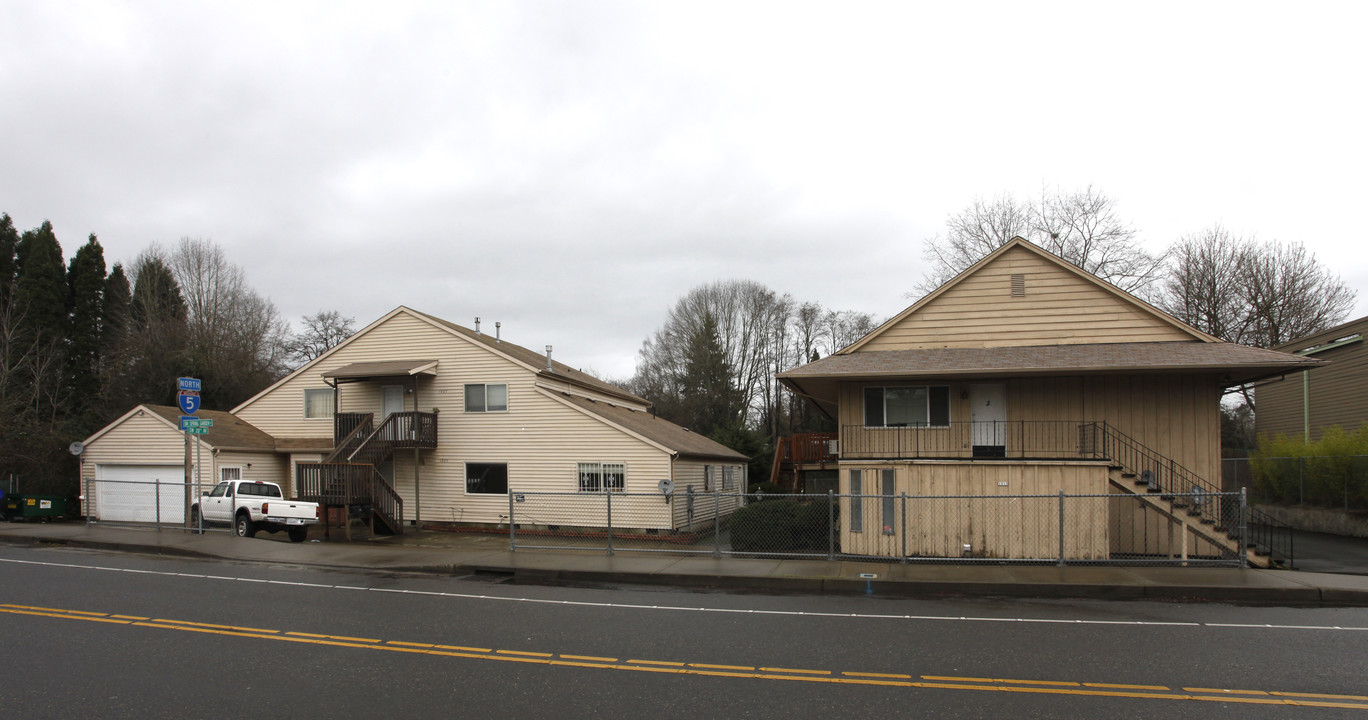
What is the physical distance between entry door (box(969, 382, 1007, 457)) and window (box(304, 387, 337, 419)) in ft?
68.3

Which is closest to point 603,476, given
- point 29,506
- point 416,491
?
point 416,491

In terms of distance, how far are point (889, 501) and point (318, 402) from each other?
20169 mm

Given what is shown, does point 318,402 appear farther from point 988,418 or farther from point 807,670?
point 807,670

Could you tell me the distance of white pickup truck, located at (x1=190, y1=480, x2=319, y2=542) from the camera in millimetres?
21016

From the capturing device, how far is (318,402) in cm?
2814

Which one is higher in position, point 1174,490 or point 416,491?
point 1174,490

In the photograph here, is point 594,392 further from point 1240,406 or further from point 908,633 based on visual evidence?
point 1240,406

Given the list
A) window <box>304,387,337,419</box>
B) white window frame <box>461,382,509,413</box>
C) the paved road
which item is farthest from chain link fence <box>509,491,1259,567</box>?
window <box>304,387,337,419</box>

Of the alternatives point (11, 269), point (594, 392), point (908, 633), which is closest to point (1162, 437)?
point (908, 633)

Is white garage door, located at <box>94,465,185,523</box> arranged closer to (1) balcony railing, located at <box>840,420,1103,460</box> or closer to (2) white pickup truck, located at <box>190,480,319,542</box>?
(2) white pickup truck, located at <box>190,480,319,542</box>

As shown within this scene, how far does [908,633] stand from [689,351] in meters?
47.8

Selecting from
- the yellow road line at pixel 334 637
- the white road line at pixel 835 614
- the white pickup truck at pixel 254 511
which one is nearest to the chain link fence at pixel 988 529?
the white road line at pixel 835 614

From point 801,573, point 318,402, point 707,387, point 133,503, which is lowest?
point 133,503

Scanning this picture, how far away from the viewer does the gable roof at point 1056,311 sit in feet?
60.3
